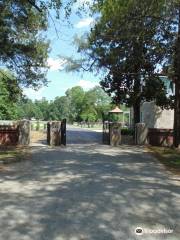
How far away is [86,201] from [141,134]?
709 inches

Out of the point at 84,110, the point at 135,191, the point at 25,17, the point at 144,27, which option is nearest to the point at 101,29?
the point at 144,27

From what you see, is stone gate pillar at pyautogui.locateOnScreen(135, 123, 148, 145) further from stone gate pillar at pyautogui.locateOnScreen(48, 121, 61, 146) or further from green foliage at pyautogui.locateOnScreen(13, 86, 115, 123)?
green foliage at pyautogui.locateOnScreen(13, 86, 115, 123)

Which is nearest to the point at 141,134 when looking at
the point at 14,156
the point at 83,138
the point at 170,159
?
the point at 170,159

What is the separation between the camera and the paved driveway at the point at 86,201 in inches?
324

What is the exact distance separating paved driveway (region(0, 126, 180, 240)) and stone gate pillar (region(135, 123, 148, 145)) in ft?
33.1

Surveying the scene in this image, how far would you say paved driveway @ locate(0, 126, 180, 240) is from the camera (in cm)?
823

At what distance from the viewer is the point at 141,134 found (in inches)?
1117

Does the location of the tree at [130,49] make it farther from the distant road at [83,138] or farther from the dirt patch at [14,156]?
the dirt patch at [14,156]

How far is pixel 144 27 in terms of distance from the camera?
77.9 feet

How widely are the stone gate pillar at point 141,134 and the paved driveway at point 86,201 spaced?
10.1 m

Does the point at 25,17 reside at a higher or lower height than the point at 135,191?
higher

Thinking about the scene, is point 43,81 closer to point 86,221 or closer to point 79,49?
point 79,49

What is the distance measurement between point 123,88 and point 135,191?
24284 millimetres

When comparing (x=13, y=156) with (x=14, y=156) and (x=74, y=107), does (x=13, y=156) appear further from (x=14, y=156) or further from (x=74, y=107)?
(x=74, y=107)
